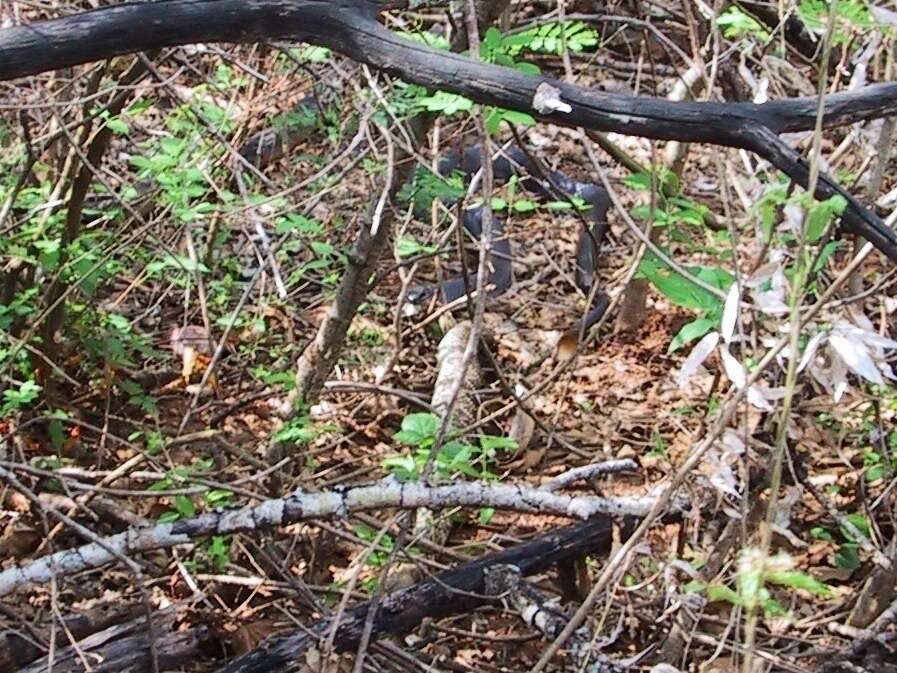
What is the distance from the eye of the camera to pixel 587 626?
2.68 m

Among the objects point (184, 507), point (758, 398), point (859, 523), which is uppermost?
point (758, 398)

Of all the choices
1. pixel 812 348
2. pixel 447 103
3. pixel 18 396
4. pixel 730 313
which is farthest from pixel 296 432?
pixel 812 348

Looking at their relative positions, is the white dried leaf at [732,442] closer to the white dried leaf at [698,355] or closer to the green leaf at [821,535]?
the white dried leaf at [698,355]

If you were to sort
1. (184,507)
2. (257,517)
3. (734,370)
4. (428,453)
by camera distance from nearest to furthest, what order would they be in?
(734,370) → (257,517) → (428,453) → (184,507)

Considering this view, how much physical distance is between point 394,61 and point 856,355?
0.96 meters

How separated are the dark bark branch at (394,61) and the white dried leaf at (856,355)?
8.5 inches

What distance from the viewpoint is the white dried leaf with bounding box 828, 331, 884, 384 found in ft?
5.10

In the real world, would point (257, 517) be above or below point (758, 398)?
below

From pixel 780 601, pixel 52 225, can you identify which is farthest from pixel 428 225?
pixel 780 601

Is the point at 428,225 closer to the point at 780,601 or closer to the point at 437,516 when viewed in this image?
the point at 437,516

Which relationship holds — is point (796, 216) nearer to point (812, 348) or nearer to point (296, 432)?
point (812, 348)

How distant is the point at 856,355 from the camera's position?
1.57m

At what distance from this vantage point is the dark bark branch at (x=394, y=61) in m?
1.77

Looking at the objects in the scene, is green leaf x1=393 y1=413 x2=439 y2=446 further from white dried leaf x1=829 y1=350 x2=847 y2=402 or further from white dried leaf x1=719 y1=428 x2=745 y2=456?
white dried leaf x1=829 y1=350 x2=847 y2=402
